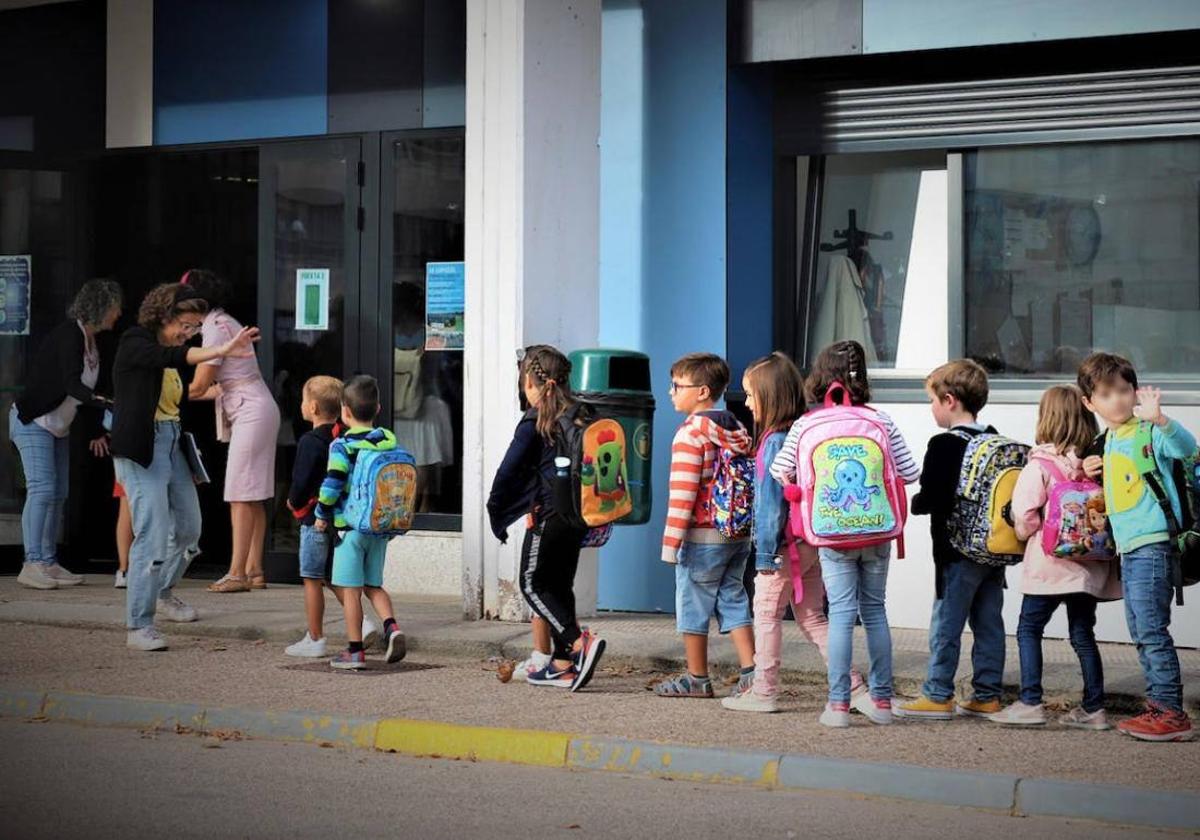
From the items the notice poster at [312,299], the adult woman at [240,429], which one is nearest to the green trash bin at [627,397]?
the adult woman at [240,429]

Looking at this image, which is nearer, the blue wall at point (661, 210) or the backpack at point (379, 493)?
the backpack at point (379, 493)

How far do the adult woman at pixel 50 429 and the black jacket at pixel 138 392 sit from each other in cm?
226

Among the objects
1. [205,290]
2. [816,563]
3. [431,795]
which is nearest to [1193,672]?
[816,563]

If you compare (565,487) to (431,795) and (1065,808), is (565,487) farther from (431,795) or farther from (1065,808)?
(1065,808)

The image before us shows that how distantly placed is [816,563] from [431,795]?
248 centimetres

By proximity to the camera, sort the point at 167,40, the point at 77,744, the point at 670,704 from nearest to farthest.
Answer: the point at 77,744, the point at 670,704, the point at 167,40

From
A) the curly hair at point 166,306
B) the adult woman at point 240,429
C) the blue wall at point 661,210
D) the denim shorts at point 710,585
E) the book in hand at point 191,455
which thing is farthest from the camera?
the adult woman at point 240,429

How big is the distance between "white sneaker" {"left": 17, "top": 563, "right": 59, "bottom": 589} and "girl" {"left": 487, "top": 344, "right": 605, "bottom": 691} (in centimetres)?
507

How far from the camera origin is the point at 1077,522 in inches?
299

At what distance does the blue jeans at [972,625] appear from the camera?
7.96 metres

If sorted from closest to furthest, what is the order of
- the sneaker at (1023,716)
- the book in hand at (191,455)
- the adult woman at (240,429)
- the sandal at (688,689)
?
the sneaker at (1023,716) → the sandal at (688,689) → the book in hand at (191,455) → the adult woman at (240,429)

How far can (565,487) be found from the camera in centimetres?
857

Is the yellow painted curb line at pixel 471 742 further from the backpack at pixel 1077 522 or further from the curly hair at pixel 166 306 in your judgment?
the curly hair at pixel 166 306

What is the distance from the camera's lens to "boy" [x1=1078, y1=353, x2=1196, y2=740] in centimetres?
740
